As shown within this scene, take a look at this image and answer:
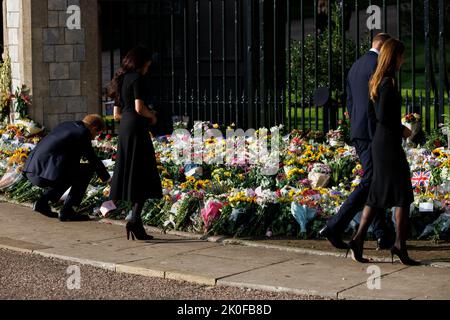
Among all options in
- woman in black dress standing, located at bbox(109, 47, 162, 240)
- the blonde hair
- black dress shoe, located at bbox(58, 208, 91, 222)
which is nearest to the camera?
the blonde hair

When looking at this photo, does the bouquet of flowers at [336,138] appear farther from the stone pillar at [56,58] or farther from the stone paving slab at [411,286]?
the stone paving slab at [411,286]

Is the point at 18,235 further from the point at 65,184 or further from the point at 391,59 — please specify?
the point at 391,59

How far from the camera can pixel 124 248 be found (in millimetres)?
8445

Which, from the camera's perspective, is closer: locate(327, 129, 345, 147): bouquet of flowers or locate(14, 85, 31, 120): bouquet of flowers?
locate(327, 129, 345, 147): bouquet of flowers

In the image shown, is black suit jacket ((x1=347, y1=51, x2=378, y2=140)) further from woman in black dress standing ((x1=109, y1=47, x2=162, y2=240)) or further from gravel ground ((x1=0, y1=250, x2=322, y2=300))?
woman in black dress standing ((x1=109, y1=47, x2=162, y2=240))

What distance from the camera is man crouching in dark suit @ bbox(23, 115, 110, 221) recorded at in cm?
980

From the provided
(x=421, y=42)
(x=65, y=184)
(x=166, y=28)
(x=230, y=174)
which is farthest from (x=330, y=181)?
(x=421, y=42)

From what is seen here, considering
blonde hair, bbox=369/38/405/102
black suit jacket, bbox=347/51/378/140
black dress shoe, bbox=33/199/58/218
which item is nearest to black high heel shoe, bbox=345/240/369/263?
black suit jacket, bbox=347/51/378/140

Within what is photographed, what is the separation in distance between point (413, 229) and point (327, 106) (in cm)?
428

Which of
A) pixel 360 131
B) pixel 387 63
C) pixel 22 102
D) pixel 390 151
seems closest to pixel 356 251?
pixel 390 151

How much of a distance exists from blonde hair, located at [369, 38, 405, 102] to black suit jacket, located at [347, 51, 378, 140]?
0.82ft

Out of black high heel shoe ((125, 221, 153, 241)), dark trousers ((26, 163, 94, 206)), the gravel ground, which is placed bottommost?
the gravel ground

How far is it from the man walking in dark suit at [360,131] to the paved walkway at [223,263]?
0.83 feet

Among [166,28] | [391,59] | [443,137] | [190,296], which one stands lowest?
[190,296]
